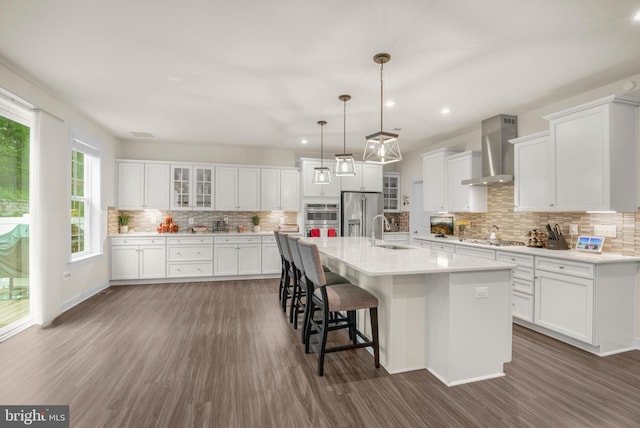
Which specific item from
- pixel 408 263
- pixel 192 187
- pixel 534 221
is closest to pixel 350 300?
pixel 408 263

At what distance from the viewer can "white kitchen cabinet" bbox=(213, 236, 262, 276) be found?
606 cm

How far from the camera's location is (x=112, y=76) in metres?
3.25

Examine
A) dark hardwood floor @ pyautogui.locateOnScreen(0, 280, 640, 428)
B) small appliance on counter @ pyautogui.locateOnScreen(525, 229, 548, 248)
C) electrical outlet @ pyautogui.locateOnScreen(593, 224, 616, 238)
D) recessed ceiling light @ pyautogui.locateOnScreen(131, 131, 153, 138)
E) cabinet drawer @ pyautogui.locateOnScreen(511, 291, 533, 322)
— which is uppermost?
recessed ceiling light @ pyautogui.locateOnScreen(131, 131, 153, 138)

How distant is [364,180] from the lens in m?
6.81

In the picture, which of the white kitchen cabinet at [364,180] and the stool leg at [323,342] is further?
the white kitchen cabinet at [364,180]

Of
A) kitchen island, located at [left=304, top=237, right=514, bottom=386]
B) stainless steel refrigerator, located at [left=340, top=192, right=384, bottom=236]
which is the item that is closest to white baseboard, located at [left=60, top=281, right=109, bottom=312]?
kitchen island, located at [left=304, top=237, right=514, bottom=386]

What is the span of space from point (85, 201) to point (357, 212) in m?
4.83

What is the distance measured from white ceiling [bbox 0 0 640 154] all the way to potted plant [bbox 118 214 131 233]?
2143 millimetres

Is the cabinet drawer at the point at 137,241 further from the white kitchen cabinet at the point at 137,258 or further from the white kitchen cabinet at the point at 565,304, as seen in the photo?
the white kitchen cabinet at the point at 565,304

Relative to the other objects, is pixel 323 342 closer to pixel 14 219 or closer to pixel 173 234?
pixel 14 219

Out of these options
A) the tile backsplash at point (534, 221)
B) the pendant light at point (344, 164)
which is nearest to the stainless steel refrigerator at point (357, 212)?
the tile backsplash at point (534, 221)

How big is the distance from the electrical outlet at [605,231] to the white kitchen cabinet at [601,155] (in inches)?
12.5

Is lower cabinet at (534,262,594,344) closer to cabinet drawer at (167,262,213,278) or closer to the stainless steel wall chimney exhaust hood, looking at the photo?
the stainless steel wall chimney exhaust hood

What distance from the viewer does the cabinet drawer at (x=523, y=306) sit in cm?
354
